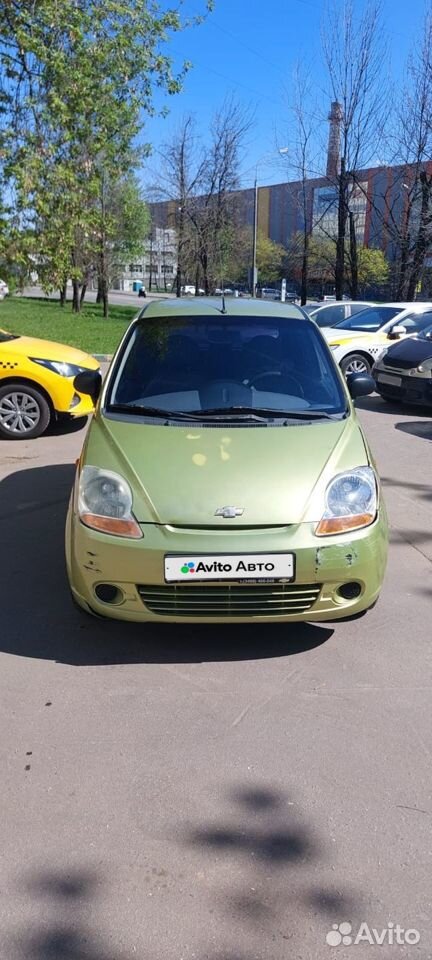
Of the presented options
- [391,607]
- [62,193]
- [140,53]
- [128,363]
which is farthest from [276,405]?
[140,53]

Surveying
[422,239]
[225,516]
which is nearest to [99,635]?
Result: [225,516]

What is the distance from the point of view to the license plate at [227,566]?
3064mm

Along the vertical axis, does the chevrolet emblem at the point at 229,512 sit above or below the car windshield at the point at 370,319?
Result: below

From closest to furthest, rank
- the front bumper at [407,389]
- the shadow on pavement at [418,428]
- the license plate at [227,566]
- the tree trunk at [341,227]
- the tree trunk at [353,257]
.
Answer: the license plate at [227,566] → the shadow on pavement at [418,428] → the front bumper at [407,389] → the tree trunk at [341,227] → the tree trunk at [353,257]

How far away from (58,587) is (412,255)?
2446 cm

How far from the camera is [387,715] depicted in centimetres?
302

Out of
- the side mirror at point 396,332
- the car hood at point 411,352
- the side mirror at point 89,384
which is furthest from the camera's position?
the side mirror at point 396,332

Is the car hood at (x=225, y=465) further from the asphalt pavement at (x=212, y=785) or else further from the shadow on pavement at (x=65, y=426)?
the shadow on pavement at (x=65, y=426)

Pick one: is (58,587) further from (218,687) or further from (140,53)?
(140,53)

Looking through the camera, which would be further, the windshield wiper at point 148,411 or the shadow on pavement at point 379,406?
the shadow on pavement at point 379,406

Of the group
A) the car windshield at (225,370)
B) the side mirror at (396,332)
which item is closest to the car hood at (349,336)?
the side mirror at (396,332)

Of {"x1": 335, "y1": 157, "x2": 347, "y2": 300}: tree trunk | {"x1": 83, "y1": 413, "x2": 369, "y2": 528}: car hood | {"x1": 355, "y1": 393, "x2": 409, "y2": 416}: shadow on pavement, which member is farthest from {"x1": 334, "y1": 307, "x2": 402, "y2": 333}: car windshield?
{"x1": 335, "y1": 157, "x2": 347, "y2": 300}: tree trunk

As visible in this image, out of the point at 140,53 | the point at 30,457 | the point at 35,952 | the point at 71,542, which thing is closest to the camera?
the point at 35,952

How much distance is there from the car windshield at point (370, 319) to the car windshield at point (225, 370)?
30.1 ft
